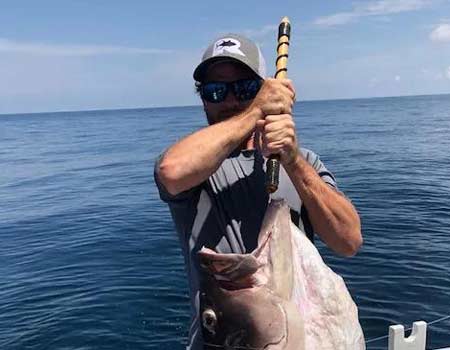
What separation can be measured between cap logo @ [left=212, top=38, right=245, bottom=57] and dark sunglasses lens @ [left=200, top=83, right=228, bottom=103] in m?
0.18

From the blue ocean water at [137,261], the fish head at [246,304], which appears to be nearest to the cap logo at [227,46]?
the fish head at [246,304]

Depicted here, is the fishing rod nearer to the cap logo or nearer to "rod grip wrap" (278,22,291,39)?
"rod grip wrap" (278,22,291,39)

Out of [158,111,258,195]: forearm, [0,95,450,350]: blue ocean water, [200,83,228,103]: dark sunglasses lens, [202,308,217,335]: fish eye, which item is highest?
[200,83,228,103]: dark sunglasses lens

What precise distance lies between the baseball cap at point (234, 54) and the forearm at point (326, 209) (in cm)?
64

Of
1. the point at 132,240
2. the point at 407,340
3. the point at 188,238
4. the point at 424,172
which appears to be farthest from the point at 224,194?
the point at 424,172

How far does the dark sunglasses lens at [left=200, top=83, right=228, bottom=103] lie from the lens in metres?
3.13

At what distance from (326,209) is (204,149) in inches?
29.2

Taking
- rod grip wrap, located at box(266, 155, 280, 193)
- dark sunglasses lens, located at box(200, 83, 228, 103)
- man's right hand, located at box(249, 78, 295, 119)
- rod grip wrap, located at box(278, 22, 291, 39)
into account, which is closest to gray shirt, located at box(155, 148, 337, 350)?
rod grip wrap, located at box(266, 155, 280, 193)

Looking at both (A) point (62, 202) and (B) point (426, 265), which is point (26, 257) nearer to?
(A) point (62, 202)

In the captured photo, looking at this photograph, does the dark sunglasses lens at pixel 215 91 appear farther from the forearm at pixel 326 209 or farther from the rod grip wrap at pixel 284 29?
the forearm at pixel 326 209

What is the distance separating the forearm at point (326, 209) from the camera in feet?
9.40

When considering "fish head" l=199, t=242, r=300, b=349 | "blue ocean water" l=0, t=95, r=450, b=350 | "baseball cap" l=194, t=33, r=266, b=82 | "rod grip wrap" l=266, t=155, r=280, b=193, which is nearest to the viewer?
"fish head" l=199, t=242, r=300, b=349

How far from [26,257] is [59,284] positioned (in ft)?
11.3

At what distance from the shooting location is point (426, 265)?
14.0 metres
